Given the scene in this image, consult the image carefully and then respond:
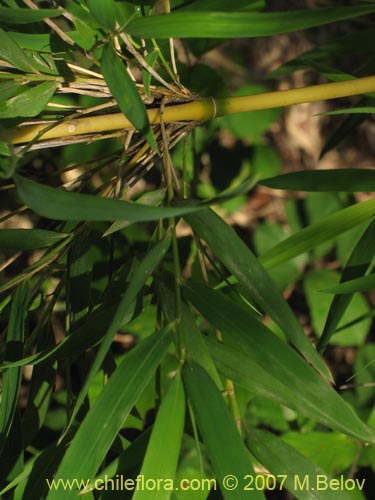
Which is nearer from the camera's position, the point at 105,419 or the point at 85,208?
the point at 85,208

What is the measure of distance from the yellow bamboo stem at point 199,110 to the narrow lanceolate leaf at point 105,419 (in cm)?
28

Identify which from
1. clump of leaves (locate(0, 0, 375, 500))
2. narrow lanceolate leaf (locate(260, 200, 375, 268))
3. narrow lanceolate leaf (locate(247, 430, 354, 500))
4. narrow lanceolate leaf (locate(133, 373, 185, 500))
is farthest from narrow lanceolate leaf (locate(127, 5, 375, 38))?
narrow lanceolate leaf (locate(247, 430, 354, 500))

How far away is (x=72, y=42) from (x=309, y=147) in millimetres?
1212

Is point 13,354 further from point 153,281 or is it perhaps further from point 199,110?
point 199,110

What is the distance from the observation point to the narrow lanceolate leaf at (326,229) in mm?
775

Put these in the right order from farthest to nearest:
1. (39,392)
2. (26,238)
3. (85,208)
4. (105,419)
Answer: (39,392) < (26,238) < (105,419) < (85,208)

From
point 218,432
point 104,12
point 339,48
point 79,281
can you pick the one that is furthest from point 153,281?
point 339,48

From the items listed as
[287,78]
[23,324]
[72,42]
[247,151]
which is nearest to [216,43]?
[247,151]

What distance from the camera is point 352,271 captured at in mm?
816

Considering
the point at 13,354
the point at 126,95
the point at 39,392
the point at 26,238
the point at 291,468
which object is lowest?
the point at 291,468

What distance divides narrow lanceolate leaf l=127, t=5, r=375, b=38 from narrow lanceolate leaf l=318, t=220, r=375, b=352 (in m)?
0.28

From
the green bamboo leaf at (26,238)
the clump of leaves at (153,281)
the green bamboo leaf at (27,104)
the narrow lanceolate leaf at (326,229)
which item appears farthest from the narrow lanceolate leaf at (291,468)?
the green bamboo leaf at (27,104)

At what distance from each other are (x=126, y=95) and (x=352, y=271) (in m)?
0.38

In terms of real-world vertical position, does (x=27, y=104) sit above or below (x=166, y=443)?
above
